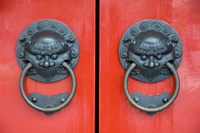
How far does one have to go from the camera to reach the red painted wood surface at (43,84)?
0.78m

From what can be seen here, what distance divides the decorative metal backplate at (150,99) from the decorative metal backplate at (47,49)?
0.16 m

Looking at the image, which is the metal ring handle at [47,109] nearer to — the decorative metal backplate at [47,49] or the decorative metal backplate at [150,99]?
the decorative metal backplate at [47,49]

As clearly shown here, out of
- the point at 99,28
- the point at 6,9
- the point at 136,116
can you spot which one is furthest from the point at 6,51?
the point at 136,116

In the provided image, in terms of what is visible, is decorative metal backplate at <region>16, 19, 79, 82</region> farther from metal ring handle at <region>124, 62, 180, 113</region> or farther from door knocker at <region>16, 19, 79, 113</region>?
metal ring handle at <region>124, 62, 180, 113</region>

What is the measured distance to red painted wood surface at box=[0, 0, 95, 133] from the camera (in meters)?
0.78

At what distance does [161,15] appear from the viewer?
77cm

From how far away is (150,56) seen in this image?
28.8 inches

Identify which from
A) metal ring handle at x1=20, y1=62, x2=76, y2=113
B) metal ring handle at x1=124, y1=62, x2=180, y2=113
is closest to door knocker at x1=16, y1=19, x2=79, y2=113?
metal ring handle at x1=20, y1=62, x2=76, y2=113

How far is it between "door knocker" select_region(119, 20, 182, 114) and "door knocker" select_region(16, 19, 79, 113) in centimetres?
12

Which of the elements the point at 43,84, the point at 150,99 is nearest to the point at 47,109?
the point at 43,84

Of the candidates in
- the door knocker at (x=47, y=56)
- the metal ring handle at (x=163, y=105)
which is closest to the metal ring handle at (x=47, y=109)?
the door knocker at (x=47, y=56)

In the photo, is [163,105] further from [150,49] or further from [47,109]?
[47,109]

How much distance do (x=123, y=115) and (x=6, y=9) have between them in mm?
360

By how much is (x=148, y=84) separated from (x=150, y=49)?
0.09 metres
